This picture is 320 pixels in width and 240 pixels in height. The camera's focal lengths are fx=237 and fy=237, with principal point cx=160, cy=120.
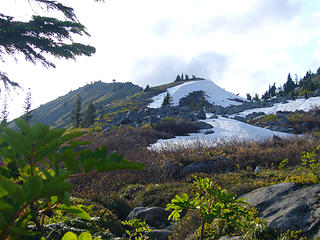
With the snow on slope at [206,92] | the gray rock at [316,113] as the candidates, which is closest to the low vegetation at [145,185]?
the gray rock at [316,113]

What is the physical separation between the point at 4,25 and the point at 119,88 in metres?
83.3

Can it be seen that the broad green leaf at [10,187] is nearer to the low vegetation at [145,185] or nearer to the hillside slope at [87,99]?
the low vegetation at [145,185]

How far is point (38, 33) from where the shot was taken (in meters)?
5.80

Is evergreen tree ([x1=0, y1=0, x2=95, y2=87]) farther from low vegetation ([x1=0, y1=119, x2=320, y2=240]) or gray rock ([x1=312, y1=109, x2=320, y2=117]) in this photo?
gray rock ([x1=312, y1=109, x2=320, y2=117])

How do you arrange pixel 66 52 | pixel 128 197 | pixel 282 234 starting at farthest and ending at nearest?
pixel 66 52
pixel 128 197
pixel 282 234

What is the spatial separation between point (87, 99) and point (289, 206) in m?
102

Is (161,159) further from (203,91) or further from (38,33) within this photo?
(203,91)

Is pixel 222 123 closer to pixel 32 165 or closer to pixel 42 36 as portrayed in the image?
pixel 42 36

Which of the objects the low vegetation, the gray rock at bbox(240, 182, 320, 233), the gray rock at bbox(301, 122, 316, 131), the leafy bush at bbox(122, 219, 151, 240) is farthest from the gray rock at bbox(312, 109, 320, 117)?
the leafy bush at bbox(122, 219, 151, 240)

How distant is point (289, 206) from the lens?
2795mm

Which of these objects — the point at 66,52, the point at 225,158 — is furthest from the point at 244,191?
the point at 66,52

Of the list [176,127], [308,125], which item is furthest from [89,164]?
[308,125]

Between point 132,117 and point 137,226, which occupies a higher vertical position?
point 132,117

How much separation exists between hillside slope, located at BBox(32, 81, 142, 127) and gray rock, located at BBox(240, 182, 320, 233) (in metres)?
69.9
